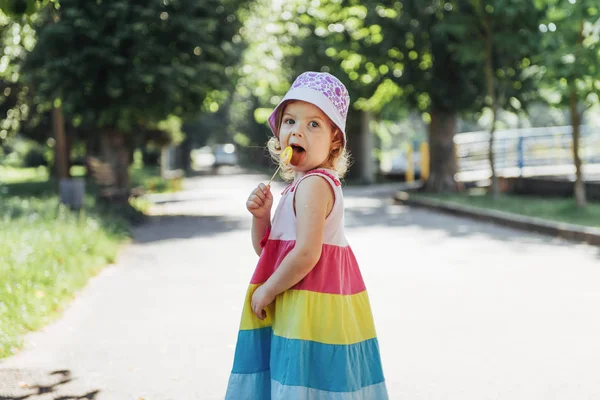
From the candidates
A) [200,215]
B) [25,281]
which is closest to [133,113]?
[200,215]

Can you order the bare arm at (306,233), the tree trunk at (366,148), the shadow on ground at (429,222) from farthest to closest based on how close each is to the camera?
the tree trunk at (366,148) → the shadow on ground at (429,222) → the bare arm at (306,233)

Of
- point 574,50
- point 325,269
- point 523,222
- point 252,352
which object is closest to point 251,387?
point 252,352

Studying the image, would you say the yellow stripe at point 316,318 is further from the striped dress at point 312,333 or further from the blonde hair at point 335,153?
the blonde hair at point 335,153

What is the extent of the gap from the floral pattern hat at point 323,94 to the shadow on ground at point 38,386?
92.3 inches

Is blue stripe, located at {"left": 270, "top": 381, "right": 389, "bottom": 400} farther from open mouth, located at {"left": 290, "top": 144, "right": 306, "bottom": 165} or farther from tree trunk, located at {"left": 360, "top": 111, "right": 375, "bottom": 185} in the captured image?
tree trunk, located at {"left": 360, "top": 111, "right": 375, "bottom": 185}

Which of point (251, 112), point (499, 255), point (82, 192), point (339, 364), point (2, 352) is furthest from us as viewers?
point (251, 112)

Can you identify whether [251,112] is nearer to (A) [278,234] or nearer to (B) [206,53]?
(B) [206,53]

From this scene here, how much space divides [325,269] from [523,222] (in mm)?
10813

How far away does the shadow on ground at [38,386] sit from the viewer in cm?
440

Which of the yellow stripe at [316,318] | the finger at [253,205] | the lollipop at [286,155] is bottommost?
the yellow stripe at [316,318]

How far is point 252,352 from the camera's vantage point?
300cm

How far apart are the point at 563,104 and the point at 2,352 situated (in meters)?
11.7

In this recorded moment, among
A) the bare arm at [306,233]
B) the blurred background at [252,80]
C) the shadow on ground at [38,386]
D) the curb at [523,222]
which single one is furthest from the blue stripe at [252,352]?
the curb at [523,222]

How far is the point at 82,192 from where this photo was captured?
1390 centimetres
